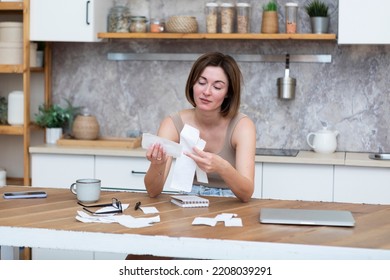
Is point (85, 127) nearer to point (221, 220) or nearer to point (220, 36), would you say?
point (220, 36)

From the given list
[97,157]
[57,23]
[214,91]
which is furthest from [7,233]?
[57,23]

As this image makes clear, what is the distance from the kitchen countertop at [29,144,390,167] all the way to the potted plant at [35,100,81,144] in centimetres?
16

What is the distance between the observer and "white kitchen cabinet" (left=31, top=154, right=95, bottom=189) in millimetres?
4289

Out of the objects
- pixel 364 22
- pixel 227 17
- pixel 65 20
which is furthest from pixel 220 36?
pixel 65 20

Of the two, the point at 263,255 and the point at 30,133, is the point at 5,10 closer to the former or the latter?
the point at 30,133

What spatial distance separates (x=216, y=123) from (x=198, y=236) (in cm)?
114

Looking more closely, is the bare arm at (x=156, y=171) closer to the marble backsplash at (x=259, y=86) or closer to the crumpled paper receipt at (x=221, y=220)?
the crumpled paper receipt at (x=221, y=220)

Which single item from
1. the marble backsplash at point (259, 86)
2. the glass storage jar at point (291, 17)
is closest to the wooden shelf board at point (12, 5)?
the marble backsplash at point (259, 86)

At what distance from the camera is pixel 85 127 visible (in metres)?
4.53

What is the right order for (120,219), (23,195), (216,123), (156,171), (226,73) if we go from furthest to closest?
1. (216,123)
2. (226,73)
3. (156,171)
4. (23,195)
5. (120,219)

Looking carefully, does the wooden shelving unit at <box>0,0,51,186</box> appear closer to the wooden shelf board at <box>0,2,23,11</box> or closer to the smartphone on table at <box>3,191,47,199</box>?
the wooden shelf board at <box>0,2,23,11</box>

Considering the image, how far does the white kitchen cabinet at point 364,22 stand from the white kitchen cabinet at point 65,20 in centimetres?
147

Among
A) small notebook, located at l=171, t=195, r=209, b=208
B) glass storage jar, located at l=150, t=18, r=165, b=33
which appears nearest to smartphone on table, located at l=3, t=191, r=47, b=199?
small notebook, located at l=171, t=195, r=209, b=208

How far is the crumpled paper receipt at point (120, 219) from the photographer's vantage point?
226 cm
